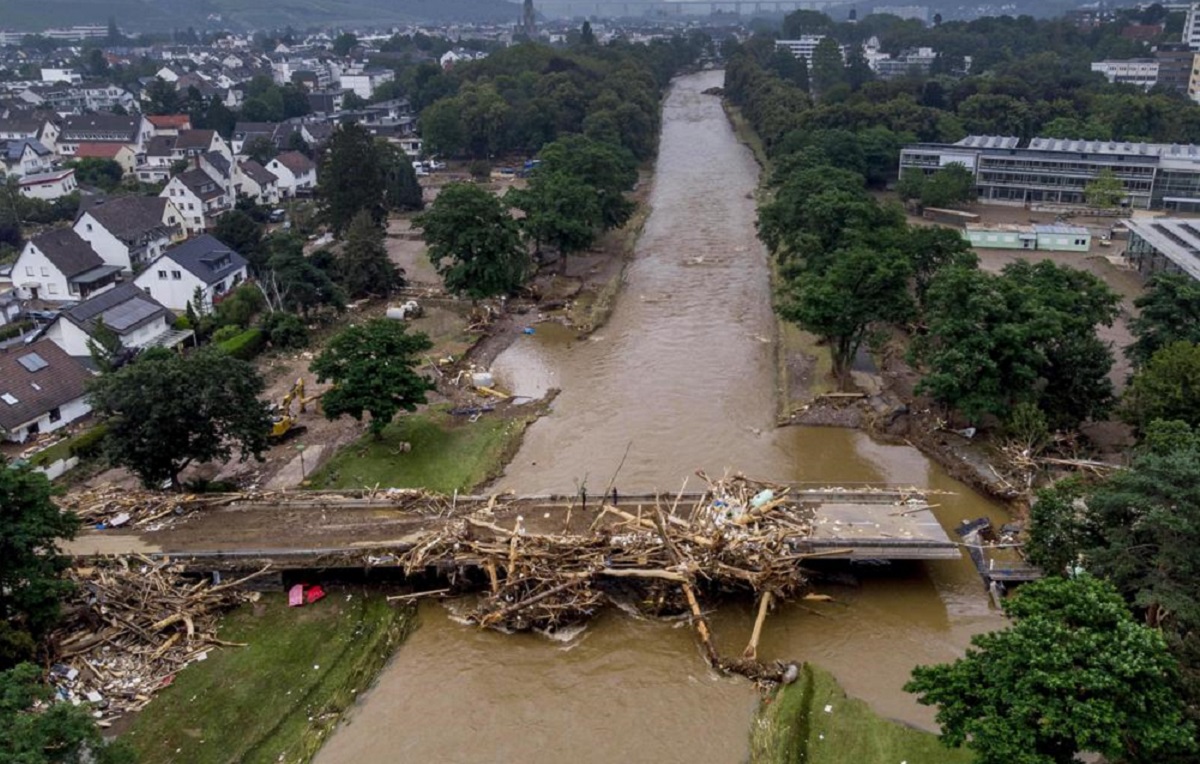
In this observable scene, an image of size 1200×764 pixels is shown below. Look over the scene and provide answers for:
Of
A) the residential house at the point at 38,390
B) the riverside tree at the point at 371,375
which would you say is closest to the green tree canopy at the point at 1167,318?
the riverside tree at the point at 371,375

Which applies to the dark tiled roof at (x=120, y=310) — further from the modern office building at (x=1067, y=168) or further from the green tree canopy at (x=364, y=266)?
the modern office building at (x=1067, y=168)

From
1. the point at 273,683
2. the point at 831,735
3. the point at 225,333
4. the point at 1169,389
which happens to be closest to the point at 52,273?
the point at 225,333

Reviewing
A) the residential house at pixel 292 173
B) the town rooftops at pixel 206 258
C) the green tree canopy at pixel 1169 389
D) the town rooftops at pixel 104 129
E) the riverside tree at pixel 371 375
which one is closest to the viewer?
the green tree canopy at pixel 1169 389

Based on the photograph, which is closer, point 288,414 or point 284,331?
point 288,414

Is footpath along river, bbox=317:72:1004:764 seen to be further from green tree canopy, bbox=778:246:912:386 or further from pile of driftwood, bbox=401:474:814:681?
green tree canopy, bbox=778:246:912:386

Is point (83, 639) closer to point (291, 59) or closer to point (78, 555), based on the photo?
point (78, 555)

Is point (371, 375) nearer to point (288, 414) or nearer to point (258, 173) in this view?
point (288, 414)

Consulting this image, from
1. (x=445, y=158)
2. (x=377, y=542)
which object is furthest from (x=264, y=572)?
(x=445, y=158)
